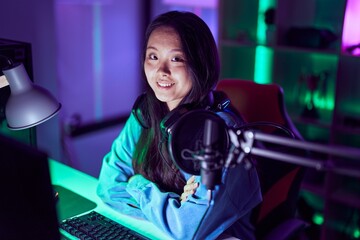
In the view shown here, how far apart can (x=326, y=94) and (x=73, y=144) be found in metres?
1.85

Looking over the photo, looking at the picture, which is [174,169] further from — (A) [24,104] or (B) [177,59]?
(A) [24,104]

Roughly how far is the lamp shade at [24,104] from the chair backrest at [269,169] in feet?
2.42

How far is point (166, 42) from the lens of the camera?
1.52m

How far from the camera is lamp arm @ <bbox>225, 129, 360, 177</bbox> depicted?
2.35 ft

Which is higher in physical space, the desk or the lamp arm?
the lamp arm

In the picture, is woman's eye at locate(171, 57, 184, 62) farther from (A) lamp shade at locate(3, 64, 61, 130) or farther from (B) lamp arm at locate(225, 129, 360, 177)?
(B) lamp arm at locate(225, 129, 360, 177)

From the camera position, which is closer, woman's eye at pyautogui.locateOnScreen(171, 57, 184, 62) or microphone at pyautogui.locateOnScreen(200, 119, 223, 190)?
microphone at pyautogui.locateOnScreen(200, 119, 223, 190)

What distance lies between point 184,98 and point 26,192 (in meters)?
0.82

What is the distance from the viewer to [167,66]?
1.53 m

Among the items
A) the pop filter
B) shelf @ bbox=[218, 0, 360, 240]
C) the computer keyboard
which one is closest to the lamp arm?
the pop filter

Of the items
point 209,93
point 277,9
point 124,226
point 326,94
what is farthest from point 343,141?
point 124,226

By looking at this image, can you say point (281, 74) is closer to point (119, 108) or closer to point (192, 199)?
point (119, 108)

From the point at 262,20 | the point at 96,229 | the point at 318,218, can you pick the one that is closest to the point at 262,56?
the point at 262,20

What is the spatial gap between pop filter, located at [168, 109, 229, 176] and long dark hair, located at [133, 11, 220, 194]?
0.51m
